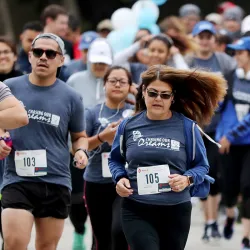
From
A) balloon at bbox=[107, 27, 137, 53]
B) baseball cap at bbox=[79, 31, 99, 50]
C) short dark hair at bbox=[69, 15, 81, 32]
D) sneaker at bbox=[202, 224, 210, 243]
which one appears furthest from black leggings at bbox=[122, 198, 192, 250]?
short dark hair at bbox=[69, 15, 81, 32]

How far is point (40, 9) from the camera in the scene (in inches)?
870

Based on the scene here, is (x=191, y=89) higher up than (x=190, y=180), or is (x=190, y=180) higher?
(x=191, y=89)

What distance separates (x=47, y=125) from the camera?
7332 millimetres

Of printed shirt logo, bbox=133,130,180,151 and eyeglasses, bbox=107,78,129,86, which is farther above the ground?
eyeglasses, bbox=107,78,129,86

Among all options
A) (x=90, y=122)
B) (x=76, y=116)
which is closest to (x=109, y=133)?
(x=76, y=116)

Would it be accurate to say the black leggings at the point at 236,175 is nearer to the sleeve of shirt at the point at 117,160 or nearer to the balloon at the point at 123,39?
the balloon at the point at 123,39

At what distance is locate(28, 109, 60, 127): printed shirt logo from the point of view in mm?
7305

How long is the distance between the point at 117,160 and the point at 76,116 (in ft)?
1.93

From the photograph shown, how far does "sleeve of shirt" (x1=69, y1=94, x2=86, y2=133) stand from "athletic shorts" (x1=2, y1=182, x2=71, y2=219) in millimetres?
486

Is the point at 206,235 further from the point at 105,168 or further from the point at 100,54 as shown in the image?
the point at 105,168

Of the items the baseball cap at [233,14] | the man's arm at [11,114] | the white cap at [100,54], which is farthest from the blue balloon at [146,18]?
the man's arm at [11,114]

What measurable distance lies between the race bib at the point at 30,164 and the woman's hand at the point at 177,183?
44.2 inches

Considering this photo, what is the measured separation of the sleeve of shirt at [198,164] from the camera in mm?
6855

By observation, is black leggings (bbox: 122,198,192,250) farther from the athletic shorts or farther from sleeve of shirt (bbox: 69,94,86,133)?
sleeve of shirt (bbox: 69,94,86,133)
